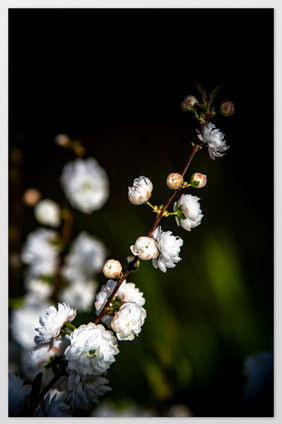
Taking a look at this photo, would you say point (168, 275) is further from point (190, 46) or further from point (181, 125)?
point (190, 46)

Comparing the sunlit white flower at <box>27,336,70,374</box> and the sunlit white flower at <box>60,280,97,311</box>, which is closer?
the sunlit white flower at <box>27,336,70,374</box>

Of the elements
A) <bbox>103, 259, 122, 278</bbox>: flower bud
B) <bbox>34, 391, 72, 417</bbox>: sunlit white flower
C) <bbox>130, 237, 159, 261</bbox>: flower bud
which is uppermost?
<bbox>130, 237, 159, 261</bbox>: flower bud

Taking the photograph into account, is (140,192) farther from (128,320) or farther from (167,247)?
(128,320)

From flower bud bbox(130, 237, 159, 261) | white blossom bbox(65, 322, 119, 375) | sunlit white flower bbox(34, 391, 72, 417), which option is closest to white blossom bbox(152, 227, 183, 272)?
flower bud bbox(130, 237, 159, 261)

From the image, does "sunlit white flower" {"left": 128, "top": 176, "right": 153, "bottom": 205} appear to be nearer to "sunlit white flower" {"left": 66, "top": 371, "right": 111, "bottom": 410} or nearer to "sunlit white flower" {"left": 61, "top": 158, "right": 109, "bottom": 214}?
"sunlit white flower" {"left": 66, "top": 371, "right": 111, "bottom": 410}

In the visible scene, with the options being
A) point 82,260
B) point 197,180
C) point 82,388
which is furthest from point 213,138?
point 82,260

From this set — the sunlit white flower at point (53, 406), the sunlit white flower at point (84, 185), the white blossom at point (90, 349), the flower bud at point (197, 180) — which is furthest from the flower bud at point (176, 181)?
the sunlit white flower at point (84, 185)
